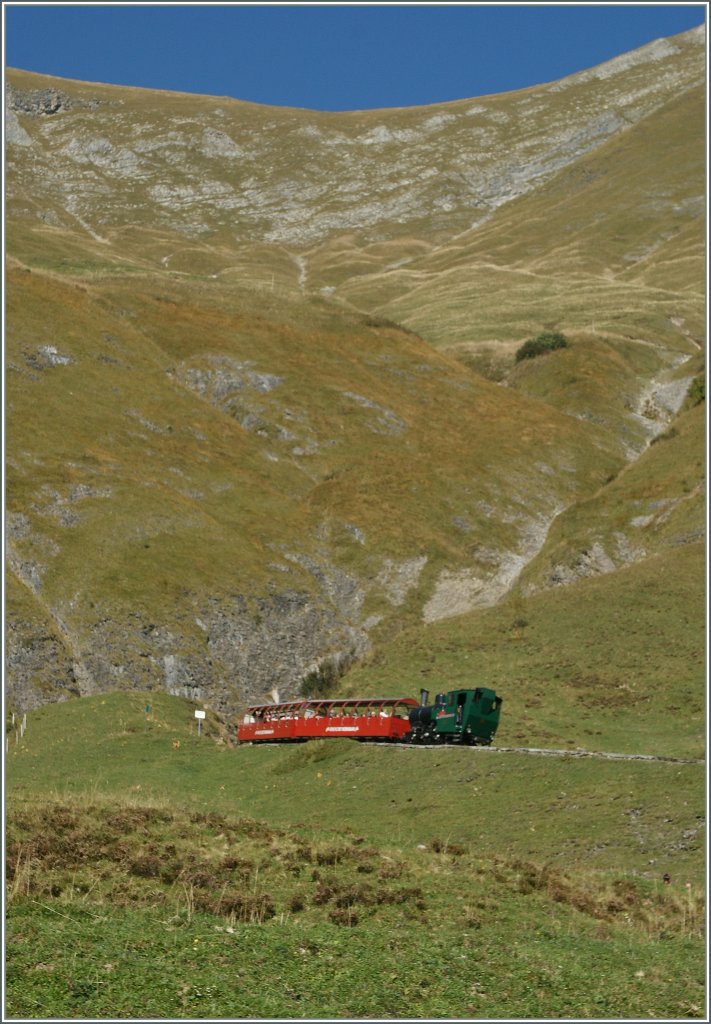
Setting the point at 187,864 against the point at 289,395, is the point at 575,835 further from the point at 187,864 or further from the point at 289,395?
the point at 289,395

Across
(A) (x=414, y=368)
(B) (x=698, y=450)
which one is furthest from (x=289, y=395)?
(B) (x=698, y=450)

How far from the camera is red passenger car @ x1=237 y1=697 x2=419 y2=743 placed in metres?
60.8

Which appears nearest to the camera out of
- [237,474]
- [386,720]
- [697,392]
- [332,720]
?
[386,720]

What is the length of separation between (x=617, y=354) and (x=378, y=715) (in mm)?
123293

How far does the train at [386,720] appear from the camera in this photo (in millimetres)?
56156

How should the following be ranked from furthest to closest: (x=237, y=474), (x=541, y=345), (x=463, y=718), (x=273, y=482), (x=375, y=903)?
(x=541, y=345), (x=273, y=482), (x=237, y=474), (x=463, y=718), (x=375, y=903)

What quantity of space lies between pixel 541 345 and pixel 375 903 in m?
155

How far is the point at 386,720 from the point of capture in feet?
199

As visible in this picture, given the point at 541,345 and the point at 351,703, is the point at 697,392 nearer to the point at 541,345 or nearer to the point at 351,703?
the point at 541,345

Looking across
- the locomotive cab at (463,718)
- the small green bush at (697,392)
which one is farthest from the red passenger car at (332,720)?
the small green bush at (697,392)

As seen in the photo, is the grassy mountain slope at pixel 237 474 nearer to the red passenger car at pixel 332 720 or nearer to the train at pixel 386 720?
the red passenger car at pixel 332 720

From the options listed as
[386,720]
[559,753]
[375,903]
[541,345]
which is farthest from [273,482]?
[375,903]

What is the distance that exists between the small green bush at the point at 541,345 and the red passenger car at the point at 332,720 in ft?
377

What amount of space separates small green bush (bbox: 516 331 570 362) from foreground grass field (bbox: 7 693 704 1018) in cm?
13262
